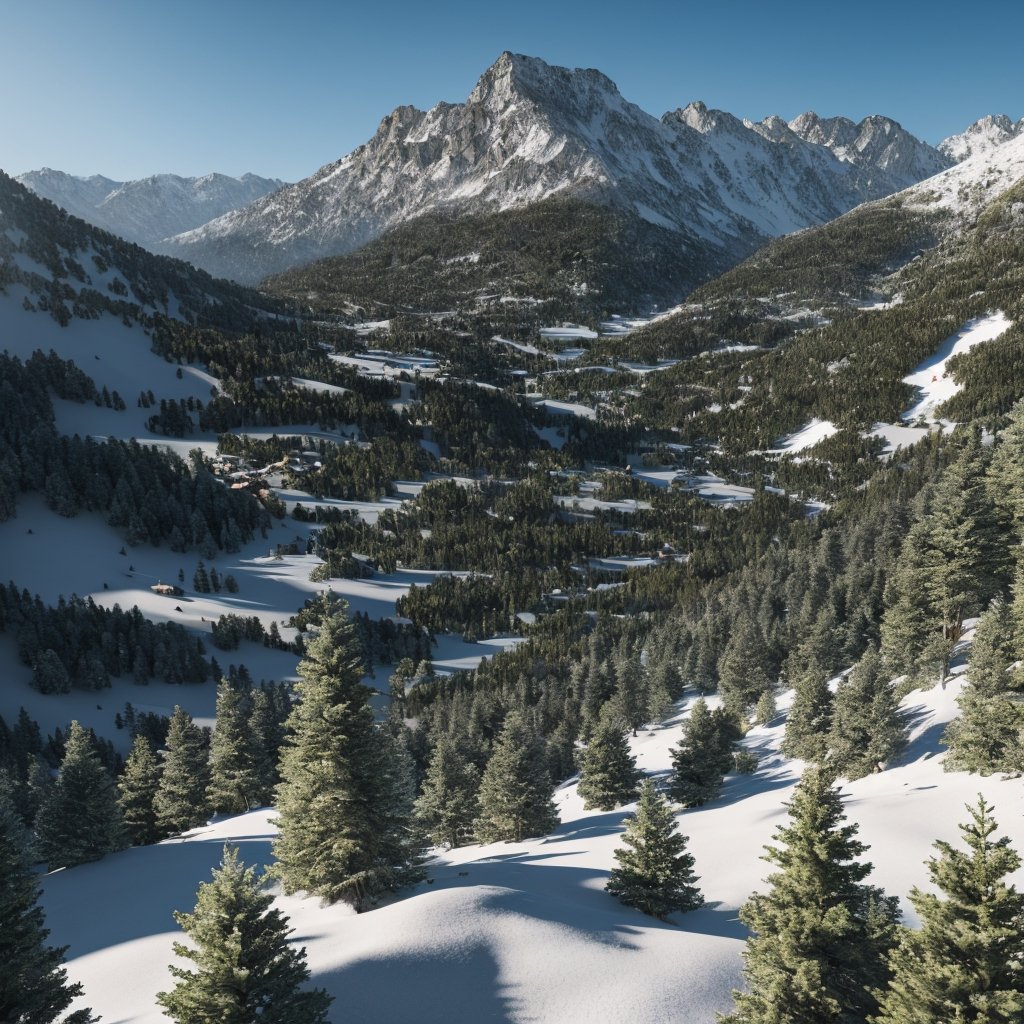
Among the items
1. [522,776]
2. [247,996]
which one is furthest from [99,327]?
[247,996]

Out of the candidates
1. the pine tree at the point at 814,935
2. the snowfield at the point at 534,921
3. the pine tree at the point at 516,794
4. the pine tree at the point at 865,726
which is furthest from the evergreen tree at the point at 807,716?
the pine tree at the point at 814,935

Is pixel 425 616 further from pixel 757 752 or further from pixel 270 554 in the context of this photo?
pixel 757 752

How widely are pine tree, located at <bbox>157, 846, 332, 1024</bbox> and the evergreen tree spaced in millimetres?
35331

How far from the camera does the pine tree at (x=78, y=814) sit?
36281mm

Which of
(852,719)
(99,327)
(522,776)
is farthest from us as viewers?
(99,327)

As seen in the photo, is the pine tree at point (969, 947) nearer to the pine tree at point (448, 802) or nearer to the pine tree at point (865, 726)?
the pine tree at point (865, 726)

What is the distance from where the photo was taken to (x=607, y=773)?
44.0m

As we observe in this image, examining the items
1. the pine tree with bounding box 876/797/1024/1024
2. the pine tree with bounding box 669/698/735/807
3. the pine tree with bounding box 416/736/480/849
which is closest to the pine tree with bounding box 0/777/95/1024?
the pine tree with bounding box 876/797/1024/1024

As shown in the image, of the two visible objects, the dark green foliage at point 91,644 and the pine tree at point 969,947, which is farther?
the dark green foliage at point 91,644

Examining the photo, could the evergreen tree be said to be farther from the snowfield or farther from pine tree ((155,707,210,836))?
pine tree ((155,707,210,836))

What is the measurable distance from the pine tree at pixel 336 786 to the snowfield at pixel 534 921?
1588 millimetres

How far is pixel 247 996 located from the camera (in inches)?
525

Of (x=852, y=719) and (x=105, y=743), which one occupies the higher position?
(x=852, y=719)

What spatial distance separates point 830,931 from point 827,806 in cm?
248
